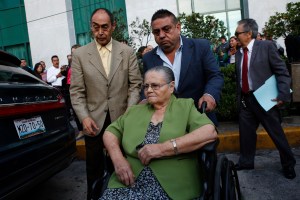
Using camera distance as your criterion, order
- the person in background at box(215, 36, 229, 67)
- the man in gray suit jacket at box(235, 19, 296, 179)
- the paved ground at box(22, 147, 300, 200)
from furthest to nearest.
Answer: the person in background at box(215, 36, 229, 67) → the man in gray suit jacket at box(235, 19, 296, 179) → the paved ground at box(22, 147, 300, 200)

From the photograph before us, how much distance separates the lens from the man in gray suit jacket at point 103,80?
3.04m

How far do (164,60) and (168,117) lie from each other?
2.17 feet

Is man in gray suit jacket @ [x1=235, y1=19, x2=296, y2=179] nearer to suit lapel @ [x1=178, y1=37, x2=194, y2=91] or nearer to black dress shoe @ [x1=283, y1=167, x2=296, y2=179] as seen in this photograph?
black dress shoe @ [x1=283, y1=167, x2=296, y2=179]

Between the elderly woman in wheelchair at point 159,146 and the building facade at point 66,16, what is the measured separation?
10.9m

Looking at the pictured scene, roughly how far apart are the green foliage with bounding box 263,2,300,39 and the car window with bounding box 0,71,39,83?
5916mm

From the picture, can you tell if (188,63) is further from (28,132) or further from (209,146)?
(28,132)

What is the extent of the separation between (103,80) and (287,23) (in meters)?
6.16

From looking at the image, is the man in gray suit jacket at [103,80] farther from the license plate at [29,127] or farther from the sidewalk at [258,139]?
the sidewalk at [258,139]

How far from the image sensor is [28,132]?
9.74 ft

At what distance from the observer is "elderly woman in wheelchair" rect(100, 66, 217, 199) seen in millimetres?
2211

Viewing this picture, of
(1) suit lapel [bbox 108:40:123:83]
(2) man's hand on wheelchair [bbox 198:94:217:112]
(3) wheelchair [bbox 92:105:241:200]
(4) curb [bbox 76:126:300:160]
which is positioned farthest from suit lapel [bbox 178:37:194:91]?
(4) curb [bbox 76:126:300:160]

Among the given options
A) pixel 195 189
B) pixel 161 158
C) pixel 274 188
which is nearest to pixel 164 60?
pixel 161 158

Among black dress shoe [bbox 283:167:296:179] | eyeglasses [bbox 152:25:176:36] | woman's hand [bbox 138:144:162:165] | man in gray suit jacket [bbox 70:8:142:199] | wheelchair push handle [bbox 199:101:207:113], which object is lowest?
black dress shoe [bbox 283:167:296:179]

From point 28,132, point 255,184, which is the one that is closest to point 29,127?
point 28,132
